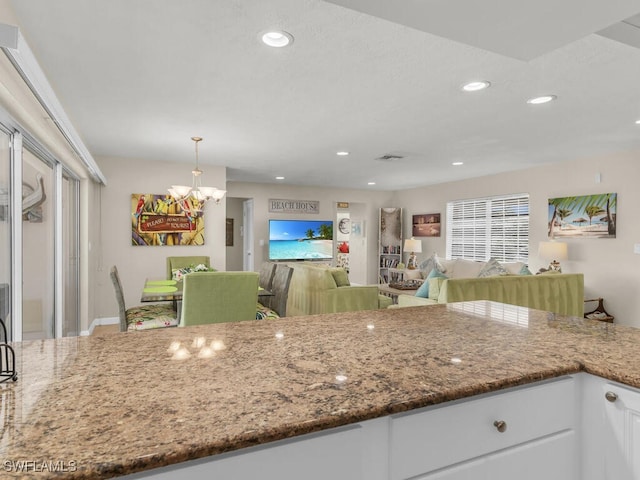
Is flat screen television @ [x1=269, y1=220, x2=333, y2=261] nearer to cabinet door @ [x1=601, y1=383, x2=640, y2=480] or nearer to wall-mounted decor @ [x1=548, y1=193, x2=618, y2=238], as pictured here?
wall-mounted decor @ [x1=548, y1=193, x2=618, y2=238]

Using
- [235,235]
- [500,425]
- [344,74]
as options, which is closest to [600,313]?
[344,74]

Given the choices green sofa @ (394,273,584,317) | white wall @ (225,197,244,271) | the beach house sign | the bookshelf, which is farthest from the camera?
white wall @ (225,197,244,271)

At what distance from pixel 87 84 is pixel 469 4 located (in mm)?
2710

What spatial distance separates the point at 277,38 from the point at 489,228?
220 inches

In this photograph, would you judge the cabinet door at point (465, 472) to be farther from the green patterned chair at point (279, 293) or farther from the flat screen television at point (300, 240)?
the flat screen television at point (300, 240)

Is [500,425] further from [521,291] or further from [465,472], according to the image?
[521,291]

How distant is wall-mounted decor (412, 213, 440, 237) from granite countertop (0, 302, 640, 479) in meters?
6.22

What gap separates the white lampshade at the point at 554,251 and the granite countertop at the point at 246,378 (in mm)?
3955

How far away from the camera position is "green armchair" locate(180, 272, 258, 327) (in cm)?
281

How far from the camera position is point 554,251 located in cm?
505


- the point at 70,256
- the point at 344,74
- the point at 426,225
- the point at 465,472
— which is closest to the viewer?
the point at 465,472

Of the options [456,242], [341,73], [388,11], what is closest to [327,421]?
[388,11]

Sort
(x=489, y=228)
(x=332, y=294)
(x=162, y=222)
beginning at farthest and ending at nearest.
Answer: (x=489, y=228) → (x=162, y=222) → (x=332, y=294)

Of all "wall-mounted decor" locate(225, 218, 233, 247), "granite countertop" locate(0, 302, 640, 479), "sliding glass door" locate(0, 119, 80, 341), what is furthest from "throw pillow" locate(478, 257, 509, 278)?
"wall-mounted decor" locate(225, 218, 233, 247)
